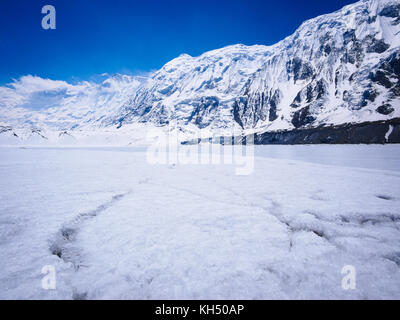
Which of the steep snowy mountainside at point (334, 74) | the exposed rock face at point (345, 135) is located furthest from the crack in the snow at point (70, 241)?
the steep snowy mountainside at point (334, 74)

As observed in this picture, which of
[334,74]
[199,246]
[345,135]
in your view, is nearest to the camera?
[199,246]

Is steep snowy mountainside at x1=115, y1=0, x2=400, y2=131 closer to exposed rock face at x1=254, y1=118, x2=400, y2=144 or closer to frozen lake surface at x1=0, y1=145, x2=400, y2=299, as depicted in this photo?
exposed rock face at x1=254, y1=118, x2=400, y2=144

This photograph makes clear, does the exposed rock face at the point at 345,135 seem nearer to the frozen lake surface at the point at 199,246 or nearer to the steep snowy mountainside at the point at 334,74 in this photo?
the steep snowy mountainside at the point at 334,74

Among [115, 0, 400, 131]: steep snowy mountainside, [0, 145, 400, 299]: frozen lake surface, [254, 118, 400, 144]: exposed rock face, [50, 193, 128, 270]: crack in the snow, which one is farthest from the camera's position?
[115, 0, 400, 131]: steep snowy mountainside

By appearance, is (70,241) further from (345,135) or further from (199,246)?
(345,135)

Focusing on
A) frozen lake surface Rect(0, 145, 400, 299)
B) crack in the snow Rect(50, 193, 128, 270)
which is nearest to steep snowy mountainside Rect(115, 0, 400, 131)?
frozen lake surface Rect(0, 145, 400, 299)

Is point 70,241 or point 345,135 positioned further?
point 345,135

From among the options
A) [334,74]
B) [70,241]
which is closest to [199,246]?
[70,241]

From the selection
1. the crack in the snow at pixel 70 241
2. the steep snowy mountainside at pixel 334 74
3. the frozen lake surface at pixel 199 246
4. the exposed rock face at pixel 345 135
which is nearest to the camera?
the frozen lake surface at pixel 199 246

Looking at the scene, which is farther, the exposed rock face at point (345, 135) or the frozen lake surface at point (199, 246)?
the exposed rock face at point (345, 135)

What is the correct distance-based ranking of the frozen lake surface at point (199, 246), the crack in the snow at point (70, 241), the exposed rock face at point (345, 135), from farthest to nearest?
the exposed rock face at point (345, 135) < the crack in the snow at point (70, 241) < the frozen lake surface at point (199, 246)
